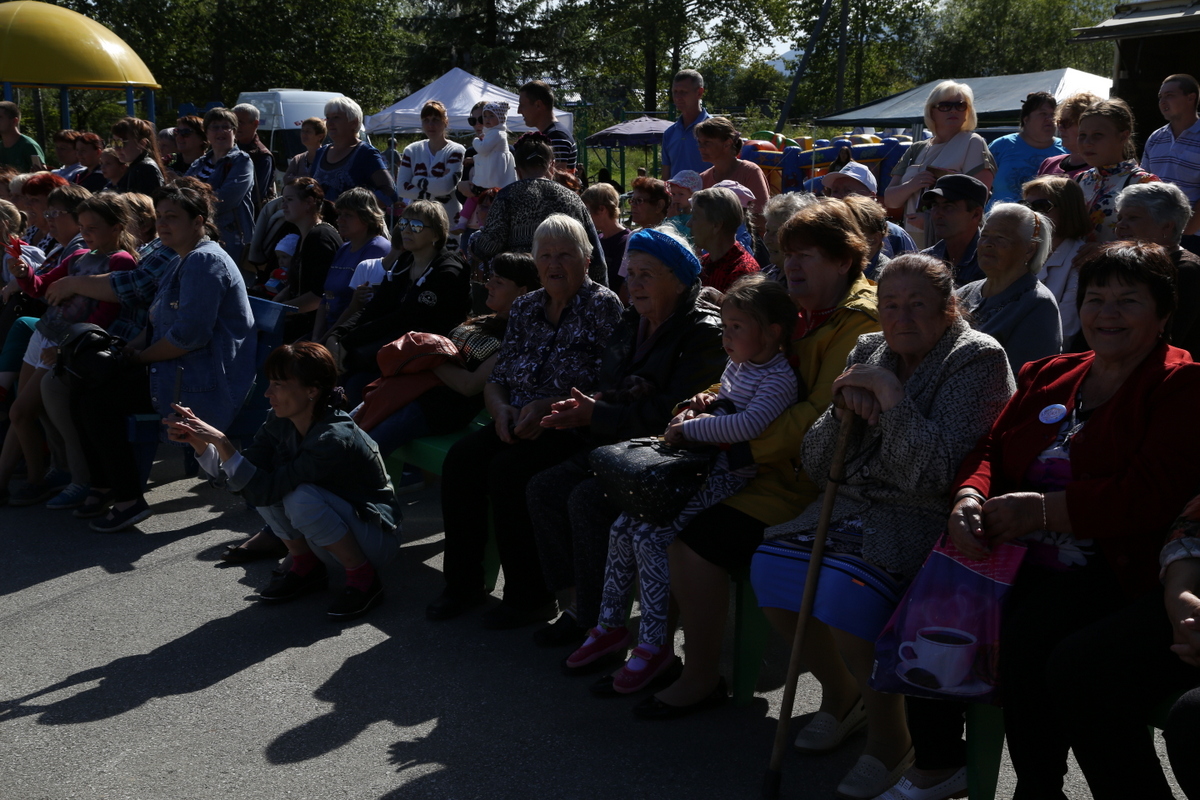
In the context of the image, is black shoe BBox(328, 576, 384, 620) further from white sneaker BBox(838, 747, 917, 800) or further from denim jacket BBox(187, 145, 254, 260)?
denim jacket BBox(187, 145, 254, 260)

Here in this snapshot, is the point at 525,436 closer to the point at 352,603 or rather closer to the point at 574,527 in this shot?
the point at 574,527

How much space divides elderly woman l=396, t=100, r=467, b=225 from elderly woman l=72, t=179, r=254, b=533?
127 inches

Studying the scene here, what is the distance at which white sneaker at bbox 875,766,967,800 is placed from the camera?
2.82m

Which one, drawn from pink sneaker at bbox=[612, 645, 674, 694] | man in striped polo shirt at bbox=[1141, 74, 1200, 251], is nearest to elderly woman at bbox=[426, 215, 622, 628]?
pink sneaker at bbox=[612, 645, 674, 694]

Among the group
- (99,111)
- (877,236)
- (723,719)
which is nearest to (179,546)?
(723,719)

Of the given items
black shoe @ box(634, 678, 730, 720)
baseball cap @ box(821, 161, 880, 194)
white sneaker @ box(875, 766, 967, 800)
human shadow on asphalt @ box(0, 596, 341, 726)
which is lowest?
black shoe @ box(634, 678, 730, 720)

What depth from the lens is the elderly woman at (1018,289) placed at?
3703 mm

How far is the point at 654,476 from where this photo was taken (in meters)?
3.41

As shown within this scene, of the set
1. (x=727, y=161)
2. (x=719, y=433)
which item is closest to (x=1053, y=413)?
(x=719, y=433)

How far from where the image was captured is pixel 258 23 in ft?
118

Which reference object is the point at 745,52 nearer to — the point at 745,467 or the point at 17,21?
the point at 17,21

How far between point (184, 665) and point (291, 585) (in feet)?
2.11

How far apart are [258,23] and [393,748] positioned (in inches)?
1462

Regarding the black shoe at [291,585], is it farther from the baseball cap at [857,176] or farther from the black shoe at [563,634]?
the baseball cap at [857,176]
